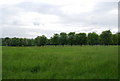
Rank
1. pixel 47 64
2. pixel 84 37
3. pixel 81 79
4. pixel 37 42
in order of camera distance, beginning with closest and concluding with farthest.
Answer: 1. pixel 81 79
2. pixel 47 64
3. pixel 84 37
4. pixel 37 42

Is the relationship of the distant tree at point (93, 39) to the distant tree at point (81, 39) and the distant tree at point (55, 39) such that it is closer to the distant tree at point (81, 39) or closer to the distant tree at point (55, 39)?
the distant tree at point (81, 39)

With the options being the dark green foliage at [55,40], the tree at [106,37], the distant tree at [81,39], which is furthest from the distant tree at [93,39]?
the dark green foliage at [55,40]

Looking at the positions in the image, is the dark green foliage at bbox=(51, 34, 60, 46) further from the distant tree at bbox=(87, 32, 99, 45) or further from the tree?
the tree

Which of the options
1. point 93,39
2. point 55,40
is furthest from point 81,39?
point 55,40

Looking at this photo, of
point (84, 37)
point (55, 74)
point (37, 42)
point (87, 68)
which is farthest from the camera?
point (37, 42)

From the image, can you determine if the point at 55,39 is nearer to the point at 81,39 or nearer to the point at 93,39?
the point at 81,39

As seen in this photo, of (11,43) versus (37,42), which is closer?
(11,43)

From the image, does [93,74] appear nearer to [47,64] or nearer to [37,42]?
[47,64]

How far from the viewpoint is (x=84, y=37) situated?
6556cm

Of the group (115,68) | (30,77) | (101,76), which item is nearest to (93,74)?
(101,76)

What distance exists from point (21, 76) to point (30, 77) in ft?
1.30

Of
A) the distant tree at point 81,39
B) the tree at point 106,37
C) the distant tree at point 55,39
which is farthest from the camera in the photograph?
the distant tree at point 55,39

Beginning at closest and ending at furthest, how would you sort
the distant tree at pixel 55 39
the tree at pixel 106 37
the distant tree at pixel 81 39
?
the tree at pixel 106 37 < the distant tree at pixel 81 39 < the distant tree at pixel 55 39

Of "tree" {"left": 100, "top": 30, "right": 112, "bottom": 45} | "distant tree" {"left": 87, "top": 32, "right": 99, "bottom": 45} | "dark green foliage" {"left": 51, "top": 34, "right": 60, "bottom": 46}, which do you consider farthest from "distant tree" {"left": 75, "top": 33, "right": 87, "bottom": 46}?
"dark green foliage" {"left": 51, "top": 34, "right": 60, "bottom": 46}
